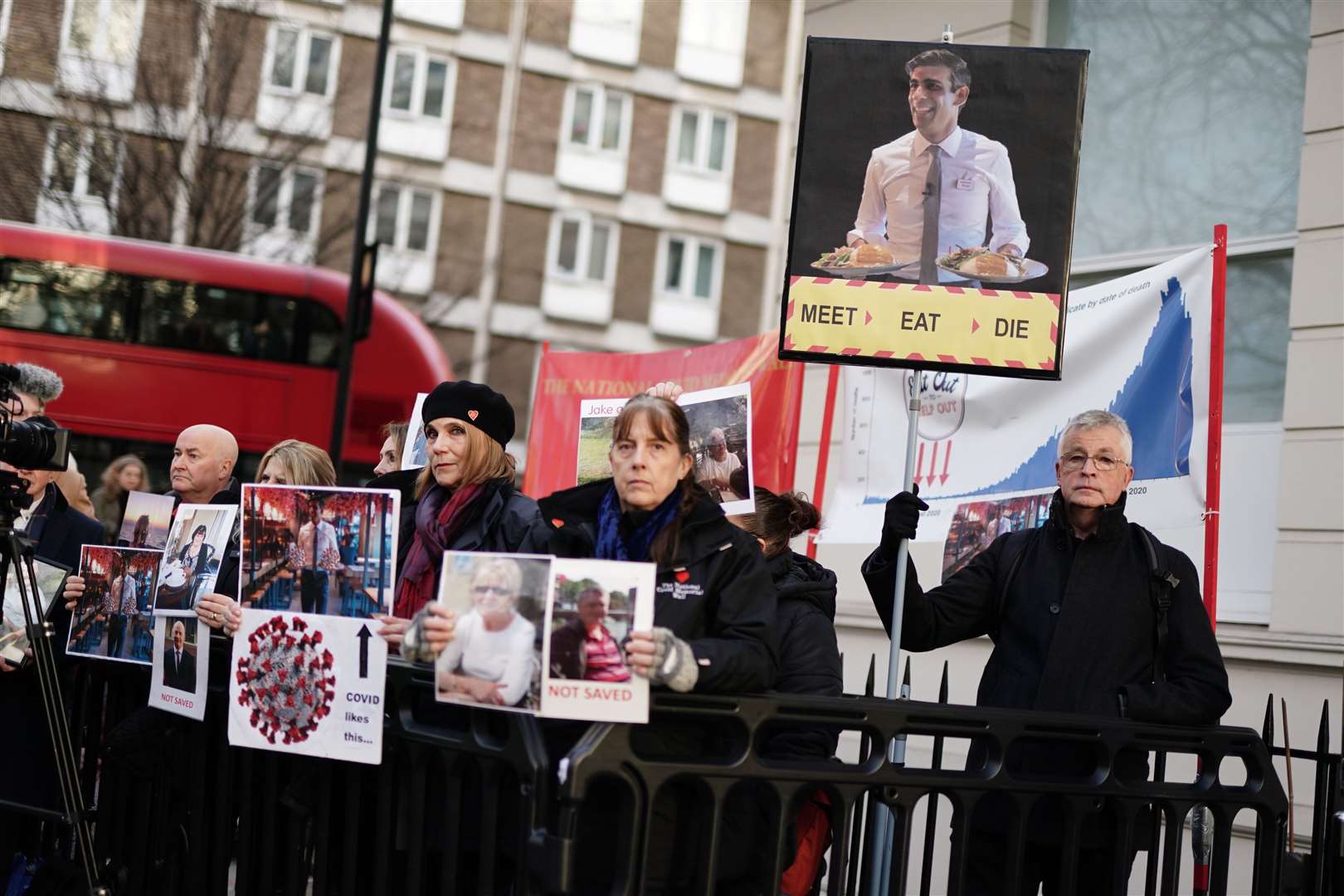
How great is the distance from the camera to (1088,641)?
4.30 m

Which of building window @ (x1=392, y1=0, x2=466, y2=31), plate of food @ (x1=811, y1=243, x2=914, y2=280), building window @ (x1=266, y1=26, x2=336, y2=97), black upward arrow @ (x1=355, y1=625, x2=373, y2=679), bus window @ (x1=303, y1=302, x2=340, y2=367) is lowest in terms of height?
black upward arrow @ (x1=355, y1=625, x2=373, y2=679)

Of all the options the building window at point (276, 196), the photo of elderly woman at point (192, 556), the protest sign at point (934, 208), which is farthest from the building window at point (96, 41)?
the protest sign at point (934, 208)

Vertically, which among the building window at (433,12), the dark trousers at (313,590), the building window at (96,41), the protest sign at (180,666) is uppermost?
the building window at (433,12)

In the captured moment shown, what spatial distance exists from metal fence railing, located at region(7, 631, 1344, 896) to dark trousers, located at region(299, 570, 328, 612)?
28 centimetres

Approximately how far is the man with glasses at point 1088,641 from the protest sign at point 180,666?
199 cm

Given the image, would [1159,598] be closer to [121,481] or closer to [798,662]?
[798,662]

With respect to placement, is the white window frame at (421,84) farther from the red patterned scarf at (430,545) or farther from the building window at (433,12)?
the red patterned scarf at (430,545)

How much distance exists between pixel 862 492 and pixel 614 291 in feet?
103

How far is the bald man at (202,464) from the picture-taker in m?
5.52

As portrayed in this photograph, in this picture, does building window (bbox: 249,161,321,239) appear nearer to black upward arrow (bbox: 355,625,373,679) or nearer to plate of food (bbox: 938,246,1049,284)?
plate of food (bbox: 938,246,1049,284)

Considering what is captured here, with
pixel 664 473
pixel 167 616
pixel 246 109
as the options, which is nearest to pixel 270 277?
pixel 246 109

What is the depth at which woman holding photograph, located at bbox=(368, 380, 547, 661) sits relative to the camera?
4438 mm

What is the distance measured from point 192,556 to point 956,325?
238 cm

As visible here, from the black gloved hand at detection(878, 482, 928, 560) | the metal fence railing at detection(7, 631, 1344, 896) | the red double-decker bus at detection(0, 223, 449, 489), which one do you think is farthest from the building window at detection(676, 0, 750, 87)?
the metal fence railing at detection(7, 631, 1344, 896)
